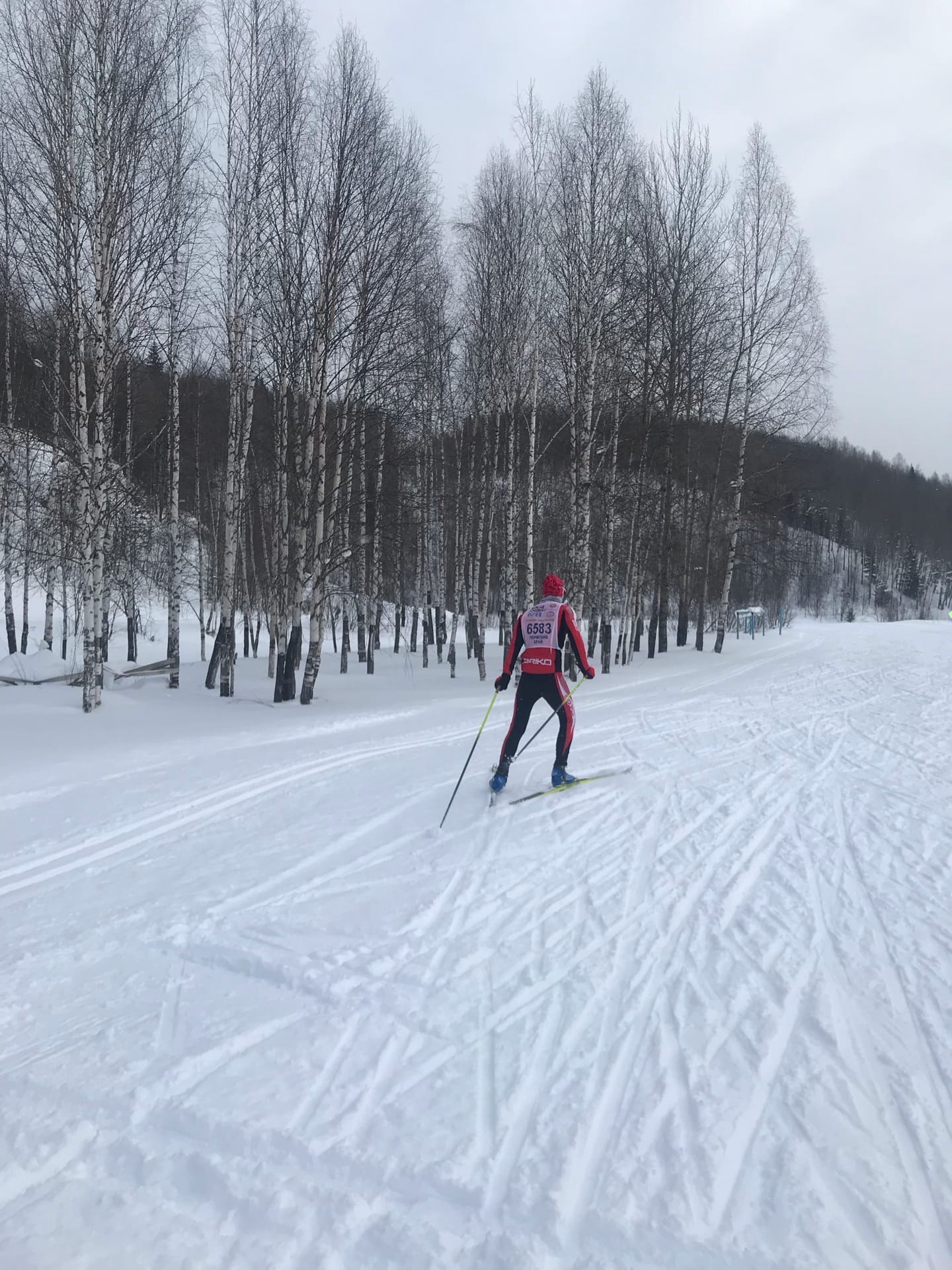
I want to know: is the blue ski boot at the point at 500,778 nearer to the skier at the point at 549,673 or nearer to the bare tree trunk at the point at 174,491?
the skier at the point at 549,673

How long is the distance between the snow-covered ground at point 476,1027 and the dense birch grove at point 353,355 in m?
6.92

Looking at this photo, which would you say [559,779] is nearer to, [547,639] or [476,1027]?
[547,639]

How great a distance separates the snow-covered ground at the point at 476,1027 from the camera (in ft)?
6.75

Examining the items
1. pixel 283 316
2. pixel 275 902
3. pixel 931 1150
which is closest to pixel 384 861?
pixel 275 902

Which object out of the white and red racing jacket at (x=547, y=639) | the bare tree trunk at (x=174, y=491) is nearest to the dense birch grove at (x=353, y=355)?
the bare tree trunk at (x=174, y=491)

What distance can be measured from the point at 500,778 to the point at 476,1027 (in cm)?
335

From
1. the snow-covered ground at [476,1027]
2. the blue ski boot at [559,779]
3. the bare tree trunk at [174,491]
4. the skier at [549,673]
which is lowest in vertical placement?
the snow-covered ground at [476,1027]

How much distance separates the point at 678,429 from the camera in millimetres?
20391

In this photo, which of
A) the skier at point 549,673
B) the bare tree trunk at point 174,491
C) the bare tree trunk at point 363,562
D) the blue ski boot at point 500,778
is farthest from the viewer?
the bare tree trunk at point 174,491

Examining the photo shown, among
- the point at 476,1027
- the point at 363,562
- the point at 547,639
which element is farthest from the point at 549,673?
the point at 363,562

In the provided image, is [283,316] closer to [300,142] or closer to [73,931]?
[300,142]

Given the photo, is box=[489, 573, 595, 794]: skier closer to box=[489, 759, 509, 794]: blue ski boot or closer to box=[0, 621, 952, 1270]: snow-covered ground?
box=[489, 759, 509, 794]: blue ski boot

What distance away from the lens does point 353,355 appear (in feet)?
38.7

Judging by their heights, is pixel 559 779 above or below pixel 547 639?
below
